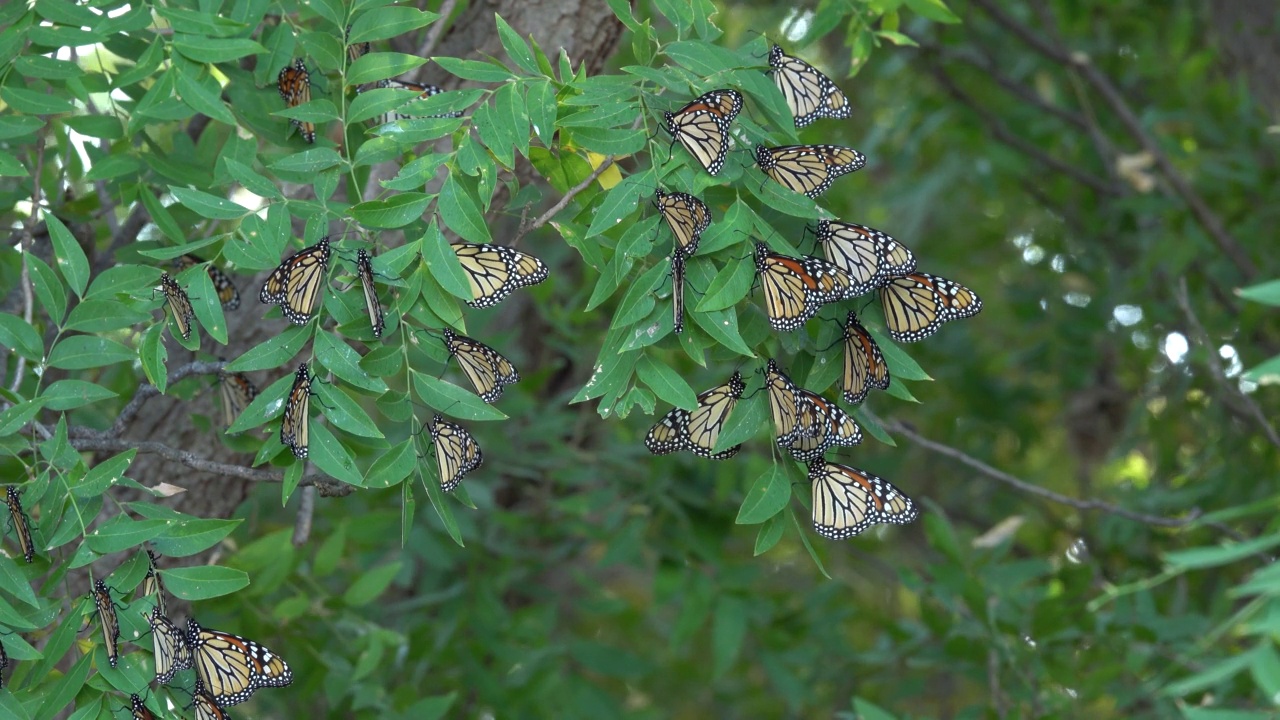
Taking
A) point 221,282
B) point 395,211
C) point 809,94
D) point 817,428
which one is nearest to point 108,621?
point 395,211

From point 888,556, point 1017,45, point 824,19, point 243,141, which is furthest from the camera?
point 888,556

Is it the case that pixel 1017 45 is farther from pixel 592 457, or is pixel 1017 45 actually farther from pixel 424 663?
pixel 424 663

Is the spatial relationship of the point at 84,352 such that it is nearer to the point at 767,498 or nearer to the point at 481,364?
the point at 481,364

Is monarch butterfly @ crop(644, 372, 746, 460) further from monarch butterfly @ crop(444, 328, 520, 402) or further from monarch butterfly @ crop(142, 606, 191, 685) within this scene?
monarch butterfly @ crop(142, 606, 191, 685)

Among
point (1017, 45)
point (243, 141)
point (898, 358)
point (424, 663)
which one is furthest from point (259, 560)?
point (1017, 45)

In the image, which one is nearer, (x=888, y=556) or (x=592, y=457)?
(x=592, y=457)
